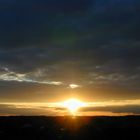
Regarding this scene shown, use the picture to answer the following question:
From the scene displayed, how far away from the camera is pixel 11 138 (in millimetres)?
96625

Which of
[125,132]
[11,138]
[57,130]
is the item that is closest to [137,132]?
[125,132]

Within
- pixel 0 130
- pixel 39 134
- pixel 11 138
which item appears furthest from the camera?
pixel 0 130

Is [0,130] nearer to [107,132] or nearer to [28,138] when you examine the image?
[28,138]

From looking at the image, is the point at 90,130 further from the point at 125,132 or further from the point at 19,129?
the point at 19,129

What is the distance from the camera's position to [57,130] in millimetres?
111750

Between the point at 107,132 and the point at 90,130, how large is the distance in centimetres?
611

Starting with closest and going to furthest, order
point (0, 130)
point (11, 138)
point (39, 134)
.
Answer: point (11, 138), point (39, 134), point (0, 130)

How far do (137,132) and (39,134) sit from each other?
25.5 meters

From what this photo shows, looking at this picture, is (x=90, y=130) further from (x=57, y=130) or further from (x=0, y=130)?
(x=0, y=130)

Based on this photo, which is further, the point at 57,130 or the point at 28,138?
the point at 57,130

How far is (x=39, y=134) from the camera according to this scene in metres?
104

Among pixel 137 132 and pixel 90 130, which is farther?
pixel 90 130

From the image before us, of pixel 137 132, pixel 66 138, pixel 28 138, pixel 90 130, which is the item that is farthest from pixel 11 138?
pixel 137 132

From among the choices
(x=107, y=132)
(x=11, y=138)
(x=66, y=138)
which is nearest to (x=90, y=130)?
(x=107, y=132)
